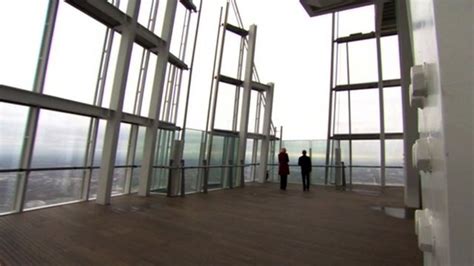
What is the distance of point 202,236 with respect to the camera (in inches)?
163

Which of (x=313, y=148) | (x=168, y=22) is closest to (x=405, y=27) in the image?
(x=168, y=22)

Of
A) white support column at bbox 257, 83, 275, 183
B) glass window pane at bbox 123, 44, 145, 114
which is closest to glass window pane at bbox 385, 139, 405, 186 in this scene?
white support column at bbox 257, 83, 275, 183

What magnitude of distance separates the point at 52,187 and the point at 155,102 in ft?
10.8

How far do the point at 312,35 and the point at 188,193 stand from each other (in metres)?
9.79

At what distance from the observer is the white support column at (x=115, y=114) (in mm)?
6414

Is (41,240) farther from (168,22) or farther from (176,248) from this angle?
(168,22)

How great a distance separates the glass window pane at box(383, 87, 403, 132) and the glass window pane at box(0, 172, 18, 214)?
1272 centimetres

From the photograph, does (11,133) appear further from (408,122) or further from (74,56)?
(408,122)

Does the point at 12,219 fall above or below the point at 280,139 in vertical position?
below

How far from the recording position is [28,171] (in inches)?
211

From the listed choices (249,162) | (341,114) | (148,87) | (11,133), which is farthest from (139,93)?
(341,114)

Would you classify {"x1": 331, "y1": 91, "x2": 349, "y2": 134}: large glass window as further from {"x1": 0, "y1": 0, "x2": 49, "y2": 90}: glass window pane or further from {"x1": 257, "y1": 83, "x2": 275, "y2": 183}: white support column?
{"x1": 0, "y1": 0, "x2": 49, "y2": 90}: glass window pane

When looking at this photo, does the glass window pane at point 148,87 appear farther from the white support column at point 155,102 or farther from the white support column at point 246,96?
the white support column at point 246,96

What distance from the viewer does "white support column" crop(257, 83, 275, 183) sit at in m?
12.8
